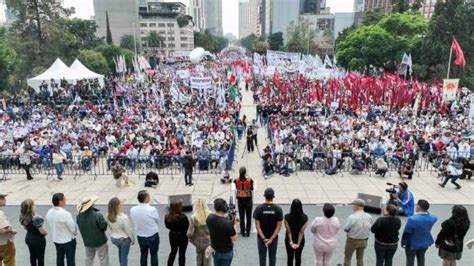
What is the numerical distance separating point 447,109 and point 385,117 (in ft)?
18.7

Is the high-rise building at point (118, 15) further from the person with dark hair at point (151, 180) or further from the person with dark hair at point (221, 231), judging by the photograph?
the person with dark hair at point (221, 231)

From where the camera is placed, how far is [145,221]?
6289mm

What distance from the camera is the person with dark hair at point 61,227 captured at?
19.9 feet

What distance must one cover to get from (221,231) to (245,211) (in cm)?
320

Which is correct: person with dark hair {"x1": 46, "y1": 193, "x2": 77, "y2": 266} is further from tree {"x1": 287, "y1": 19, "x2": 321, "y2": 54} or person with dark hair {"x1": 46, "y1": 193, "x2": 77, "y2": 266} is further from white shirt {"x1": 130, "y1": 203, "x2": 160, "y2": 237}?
tree {"x1": 287, "y1": 19, "x2": 321, "y2": 54}

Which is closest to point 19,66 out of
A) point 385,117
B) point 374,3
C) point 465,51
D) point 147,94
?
point 147,94

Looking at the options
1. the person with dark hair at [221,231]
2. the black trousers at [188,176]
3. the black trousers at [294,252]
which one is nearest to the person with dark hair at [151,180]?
the black trousers at [188,176]

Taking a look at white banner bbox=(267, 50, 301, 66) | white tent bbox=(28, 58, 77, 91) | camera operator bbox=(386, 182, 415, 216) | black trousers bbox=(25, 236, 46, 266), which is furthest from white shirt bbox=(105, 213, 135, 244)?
white banner bbox=(267, 50, 301, 66)

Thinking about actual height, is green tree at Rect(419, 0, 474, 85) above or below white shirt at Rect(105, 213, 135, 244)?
above

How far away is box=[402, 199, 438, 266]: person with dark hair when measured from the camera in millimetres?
6195

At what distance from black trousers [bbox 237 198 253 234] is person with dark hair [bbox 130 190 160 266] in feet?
8.00

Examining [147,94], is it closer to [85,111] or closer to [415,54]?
[85,111]

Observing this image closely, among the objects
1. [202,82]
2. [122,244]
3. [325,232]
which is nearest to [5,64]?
[202,82]

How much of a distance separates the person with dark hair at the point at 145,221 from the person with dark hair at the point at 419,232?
13.9 ft
